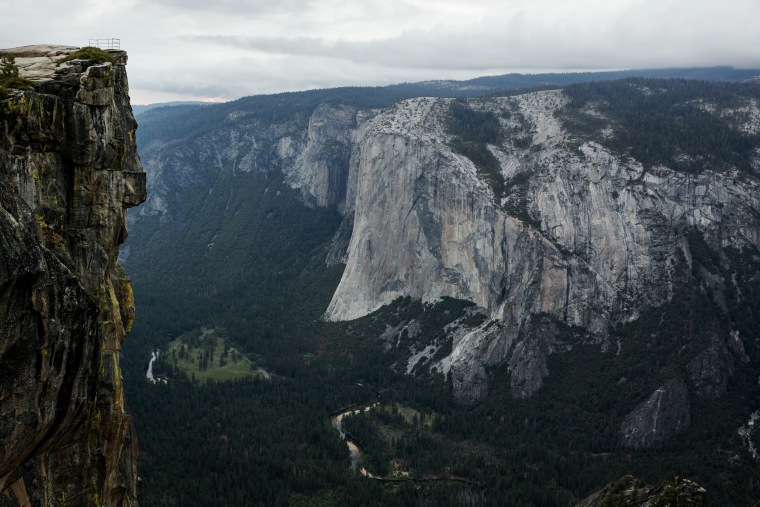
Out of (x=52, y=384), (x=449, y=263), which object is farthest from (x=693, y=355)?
(x=52, y=384)

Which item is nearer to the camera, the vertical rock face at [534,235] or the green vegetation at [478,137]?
the vertical rock face at [534,235]

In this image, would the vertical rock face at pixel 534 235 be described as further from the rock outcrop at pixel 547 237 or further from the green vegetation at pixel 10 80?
the green vegetation at pixel 10 80

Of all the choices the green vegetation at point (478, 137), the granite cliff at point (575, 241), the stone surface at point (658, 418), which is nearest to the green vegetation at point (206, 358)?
the granite cliff at point (575, 241)

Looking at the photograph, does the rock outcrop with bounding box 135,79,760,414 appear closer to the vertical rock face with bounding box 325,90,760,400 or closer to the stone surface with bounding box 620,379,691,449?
the vertical rock face with bounding box 325,90,760,400

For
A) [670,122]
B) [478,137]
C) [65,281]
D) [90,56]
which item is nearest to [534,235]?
[478,137]

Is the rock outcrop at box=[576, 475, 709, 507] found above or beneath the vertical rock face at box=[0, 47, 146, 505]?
beneath

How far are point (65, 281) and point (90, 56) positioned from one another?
55.6ft

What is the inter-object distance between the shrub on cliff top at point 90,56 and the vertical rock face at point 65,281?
80 cm

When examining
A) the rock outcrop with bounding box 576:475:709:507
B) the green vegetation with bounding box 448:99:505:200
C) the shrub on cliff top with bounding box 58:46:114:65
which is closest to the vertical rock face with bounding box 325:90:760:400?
the green vegetation with bounding box 448:99:505:200

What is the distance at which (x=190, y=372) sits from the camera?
138 metres

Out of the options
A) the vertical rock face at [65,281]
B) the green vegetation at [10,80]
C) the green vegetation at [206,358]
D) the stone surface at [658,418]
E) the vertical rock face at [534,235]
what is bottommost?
the green vegetation at [206,358]

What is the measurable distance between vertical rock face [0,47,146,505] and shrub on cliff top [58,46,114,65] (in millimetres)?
802

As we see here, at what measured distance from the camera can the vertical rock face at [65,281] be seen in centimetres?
2511

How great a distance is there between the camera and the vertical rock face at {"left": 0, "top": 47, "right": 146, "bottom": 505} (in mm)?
25109
